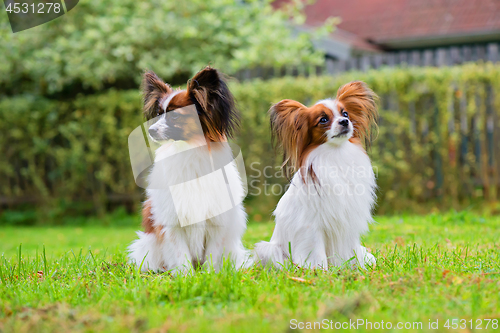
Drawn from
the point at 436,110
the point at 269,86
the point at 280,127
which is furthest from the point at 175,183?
the point at 436,110

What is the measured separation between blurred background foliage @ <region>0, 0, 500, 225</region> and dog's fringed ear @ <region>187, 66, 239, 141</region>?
13.6 ft

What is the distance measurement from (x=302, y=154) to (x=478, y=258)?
1735mm

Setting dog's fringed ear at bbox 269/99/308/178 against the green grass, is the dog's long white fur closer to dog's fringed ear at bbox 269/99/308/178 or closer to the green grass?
the green grass

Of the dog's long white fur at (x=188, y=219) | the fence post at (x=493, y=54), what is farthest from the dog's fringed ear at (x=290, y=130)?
the fence post at (x=493, y=54)

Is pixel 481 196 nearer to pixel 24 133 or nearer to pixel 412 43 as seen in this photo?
pixel 412 43

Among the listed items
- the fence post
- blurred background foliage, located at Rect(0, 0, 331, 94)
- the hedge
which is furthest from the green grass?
blurred background foliage, located at Rect(0, 0, 331, 94)

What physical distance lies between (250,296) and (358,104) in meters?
1.99

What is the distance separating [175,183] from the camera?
381cm

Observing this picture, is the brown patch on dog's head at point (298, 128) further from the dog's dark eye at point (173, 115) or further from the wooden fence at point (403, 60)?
the wooden fence at point (403, 60)

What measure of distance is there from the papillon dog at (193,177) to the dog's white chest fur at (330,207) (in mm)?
518

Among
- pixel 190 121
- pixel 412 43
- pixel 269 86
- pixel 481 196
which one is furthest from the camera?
pixel 412 43

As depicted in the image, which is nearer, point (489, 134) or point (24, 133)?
point (489, 134)

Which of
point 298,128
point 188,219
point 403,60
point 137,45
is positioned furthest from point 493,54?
point 188,219

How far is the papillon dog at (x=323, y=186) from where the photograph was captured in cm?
378
